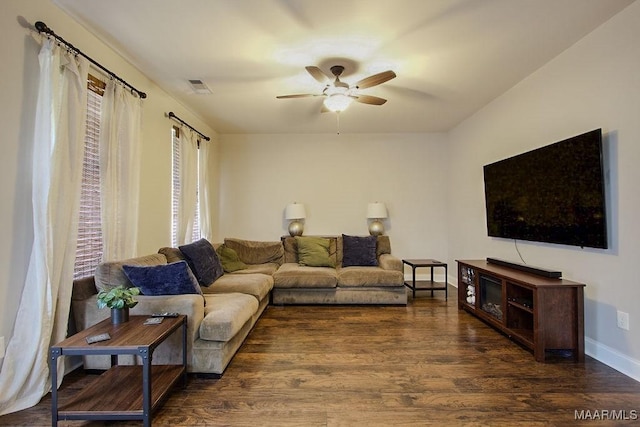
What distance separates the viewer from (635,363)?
2.26 meters

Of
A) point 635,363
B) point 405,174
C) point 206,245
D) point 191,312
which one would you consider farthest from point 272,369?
point 405,174

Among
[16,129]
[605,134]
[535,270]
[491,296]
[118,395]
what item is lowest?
[118,395]

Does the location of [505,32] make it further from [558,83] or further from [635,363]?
[635,363]

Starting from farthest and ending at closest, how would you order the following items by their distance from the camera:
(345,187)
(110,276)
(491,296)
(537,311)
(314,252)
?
(345,187) → (314,252) → (491,296) → (537,311) → (110,276)

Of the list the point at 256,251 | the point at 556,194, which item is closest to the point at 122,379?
the point at 256,251

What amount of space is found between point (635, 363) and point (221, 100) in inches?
186

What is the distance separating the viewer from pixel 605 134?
2506 mm

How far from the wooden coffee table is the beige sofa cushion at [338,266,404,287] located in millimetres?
2435

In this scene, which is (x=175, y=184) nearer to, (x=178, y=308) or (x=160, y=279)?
(x=160, y=279)

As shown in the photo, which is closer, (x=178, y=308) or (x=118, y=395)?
(x=118, y=395)

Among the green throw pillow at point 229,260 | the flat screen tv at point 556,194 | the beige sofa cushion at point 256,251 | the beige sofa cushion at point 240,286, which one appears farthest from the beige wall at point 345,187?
the beige sofa cushion at point 240,286

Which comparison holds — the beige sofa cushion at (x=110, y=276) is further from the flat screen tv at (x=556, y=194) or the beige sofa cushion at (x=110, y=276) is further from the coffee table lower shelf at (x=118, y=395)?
the flat screen tv at (x=556, y=194)

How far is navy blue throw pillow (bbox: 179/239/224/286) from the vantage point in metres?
3.45

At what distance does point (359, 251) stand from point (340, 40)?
3.00 m
